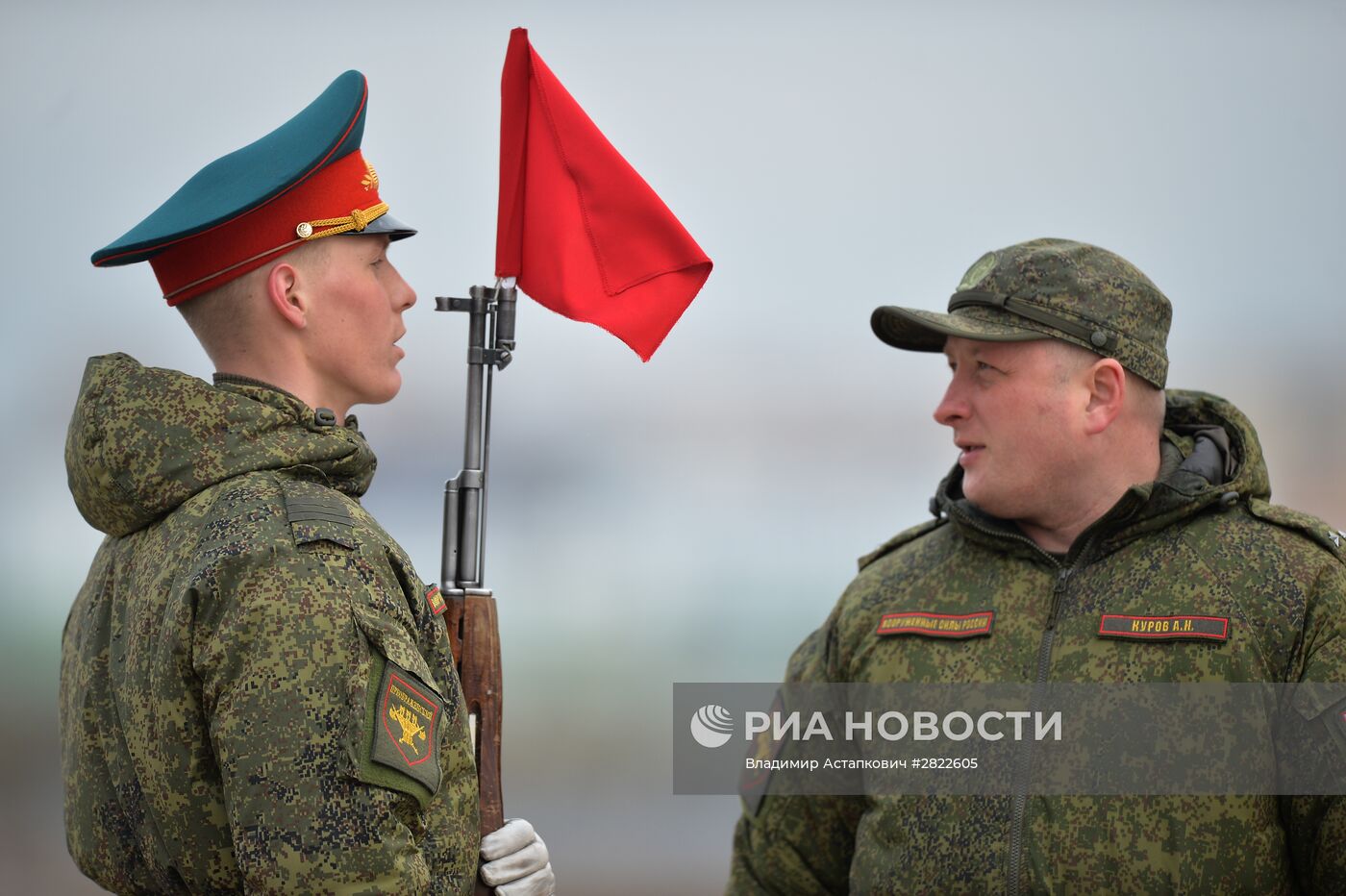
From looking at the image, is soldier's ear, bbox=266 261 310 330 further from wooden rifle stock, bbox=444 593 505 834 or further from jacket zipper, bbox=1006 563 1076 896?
jacket zipper, bbox=1006 563 1076 896

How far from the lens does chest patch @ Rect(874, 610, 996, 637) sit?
2.69 meters

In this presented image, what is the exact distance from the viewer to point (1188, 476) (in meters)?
2.65

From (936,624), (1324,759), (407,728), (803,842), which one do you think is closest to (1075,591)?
(936,624)

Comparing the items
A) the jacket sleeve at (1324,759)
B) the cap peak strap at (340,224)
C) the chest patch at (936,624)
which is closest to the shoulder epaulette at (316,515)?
the cap peak strap at (340,224)

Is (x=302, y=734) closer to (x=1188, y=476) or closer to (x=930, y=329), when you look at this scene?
(x=930, y=329)

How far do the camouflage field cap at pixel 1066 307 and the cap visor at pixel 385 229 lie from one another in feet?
3.49

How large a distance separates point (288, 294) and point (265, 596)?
21.3 inches

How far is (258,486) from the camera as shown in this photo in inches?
75.7

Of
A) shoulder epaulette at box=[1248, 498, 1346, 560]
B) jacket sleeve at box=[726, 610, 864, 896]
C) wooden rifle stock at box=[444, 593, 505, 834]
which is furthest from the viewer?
jacket sleeve at box=[726, 610, 864, 896]

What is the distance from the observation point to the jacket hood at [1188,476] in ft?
8.53

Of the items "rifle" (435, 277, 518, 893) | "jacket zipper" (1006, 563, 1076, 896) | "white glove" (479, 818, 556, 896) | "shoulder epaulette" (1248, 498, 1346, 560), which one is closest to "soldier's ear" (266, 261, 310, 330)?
"rifle" (435, 277, 518, 893)

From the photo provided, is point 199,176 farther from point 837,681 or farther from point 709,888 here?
point 709,888

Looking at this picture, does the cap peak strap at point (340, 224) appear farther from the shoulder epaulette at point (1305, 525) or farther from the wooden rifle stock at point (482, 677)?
the shoulder epaulette at point (1305, 525)

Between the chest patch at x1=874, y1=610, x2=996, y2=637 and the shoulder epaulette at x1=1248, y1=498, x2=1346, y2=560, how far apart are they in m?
0.54
